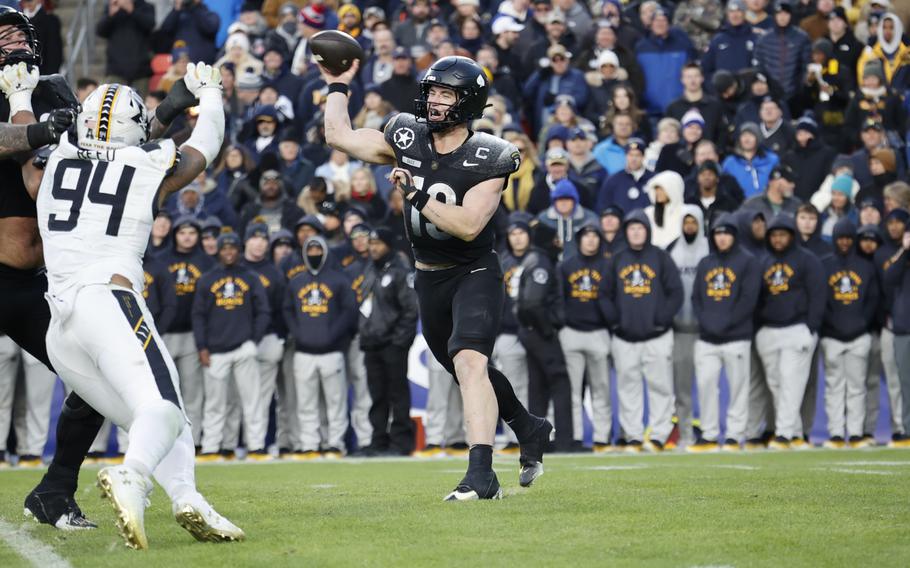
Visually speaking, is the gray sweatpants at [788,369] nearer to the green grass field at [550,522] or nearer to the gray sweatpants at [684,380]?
the gray sweatpants at [684,380]

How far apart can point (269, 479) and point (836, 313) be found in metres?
6.25

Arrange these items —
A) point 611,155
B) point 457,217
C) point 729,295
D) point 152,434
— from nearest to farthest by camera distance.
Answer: point 152,434, point 457,217, point 729,295, point 611,155

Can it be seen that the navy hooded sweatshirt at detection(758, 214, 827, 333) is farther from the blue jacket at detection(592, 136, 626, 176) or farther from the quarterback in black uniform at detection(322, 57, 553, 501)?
the quarterback in black uniform at detection(322, 57, 553, 501)

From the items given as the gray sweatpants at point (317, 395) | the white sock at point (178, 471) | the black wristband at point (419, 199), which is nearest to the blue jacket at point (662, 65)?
the gray sweatpants at point (317, 395)

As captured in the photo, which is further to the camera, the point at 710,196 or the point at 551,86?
the point at 551,86

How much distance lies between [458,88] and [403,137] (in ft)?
1.25

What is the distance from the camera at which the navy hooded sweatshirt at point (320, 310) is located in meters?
13.9

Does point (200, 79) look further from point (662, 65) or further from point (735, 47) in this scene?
point (735, 47)

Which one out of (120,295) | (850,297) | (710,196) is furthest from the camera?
(710,196)

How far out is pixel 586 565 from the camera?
4.96 metres

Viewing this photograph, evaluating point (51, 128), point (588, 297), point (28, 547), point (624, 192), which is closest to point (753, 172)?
point (624, 192)

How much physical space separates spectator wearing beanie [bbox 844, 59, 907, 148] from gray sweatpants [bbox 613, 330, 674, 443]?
4.24 m

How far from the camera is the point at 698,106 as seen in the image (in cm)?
1623

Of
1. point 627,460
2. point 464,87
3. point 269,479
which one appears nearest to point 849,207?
point 627,460
